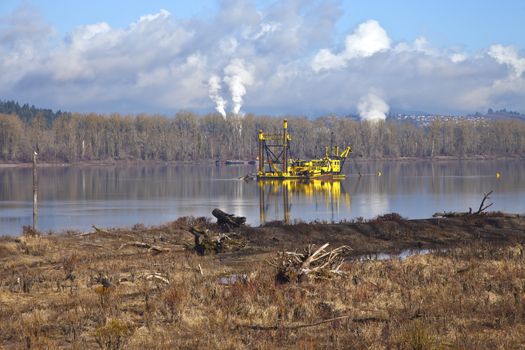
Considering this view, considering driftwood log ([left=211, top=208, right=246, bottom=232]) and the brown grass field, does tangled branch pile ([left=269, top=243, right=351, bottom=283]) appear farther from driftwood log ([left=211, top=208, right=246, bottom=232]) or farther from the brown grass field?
driftwood log ([left=211, top=208, right=246, bottom=232])

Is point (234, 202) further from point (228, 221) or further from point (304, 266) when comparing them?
point (304, 266)

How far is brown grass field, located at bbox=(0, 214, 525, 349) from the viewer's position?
12414 mm

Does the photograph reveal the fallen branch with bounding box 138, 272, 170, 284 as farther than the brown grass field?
Yes

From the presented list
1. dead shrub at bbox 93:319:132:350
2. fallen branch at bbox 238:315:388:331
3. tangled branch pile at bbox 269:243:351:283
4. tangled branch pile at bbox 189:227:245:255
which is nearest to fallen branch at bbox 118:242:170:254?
tangled branch pile at bbox 189:227:245:255

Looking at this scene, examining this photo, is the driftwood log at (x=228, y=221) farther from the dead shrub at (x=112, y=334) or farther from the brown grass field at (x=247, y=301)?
the dead shrub at (x=112, y=334)

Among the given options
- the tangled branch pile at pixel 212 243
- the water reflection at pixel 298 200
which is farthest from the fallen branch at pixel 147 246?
the water reflection at pixel 298 200

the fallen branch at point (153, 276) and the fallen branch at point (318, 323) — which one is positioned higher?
the fallen branch at point (153, 276)

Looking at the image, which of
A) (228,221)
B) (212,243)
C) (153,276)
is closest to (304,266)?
(153,276)

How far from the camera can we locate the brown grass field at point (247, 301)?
12.4 m

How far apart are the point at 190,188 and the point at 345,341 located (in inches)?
2735

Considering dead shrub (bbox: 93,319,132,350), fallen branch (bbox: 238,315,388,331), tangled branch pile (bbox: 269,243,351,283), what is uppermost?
tangled branch pile (bbox: 269,243,351,283)

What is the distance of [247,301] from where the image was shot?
15398 millimetres

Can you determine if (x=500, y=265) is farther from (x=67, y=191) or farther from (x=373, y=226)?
(x=67, y=191)

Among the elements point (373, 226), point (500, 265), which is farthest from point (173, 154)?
point (500, 265)
